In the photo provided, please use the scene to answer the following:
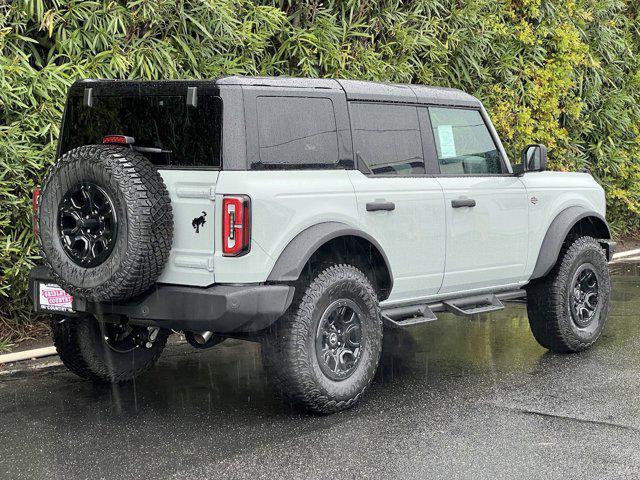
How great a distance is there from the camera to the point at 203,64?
8195 mm

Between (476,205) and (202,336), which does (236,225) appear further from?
(476,205)

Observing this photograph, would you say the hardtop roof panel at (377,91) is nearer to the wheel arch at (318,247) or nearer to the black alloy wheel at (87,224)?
the wheel arch at (318,247)

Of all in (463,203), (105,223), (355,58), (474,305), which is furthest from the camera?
(355,58)

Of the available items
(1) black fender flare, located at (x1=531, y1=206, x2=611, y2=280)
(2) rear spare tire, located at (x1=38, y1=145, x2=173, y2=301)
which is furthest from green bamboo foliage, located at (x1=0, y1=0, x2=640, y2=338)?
(1) black fender flare, located at (x1=531, y1=206, x2=611, y2=280)

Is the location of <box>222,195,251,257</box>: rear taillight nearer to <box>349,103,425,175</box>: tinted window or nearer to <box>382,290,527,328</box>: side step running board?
<box>349,103,425,175</box>: tinted window

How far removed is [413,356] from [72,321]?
228 centimetres

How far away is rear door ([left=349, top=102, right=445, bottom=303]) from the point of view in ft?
18.8

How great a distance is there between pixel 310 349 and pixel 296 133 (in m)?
1.14

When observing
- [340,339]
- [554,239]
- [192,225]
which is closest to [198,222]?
[192,225]

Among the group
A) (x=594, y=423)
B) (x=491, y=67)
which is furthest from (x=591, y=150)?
(x=594, y=423)

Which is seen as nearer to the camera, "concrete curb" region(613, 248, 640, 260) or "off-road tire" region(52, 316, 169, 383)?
"off-road tire" region(52, 316, 169, 383)

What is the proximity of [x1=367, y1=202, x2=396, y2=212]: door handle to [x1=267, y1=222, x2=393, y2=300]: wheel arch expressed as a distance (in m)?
0.17

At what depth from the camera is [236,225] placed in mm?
4988

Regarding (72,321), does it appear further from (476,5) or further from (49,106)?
(476,5)
